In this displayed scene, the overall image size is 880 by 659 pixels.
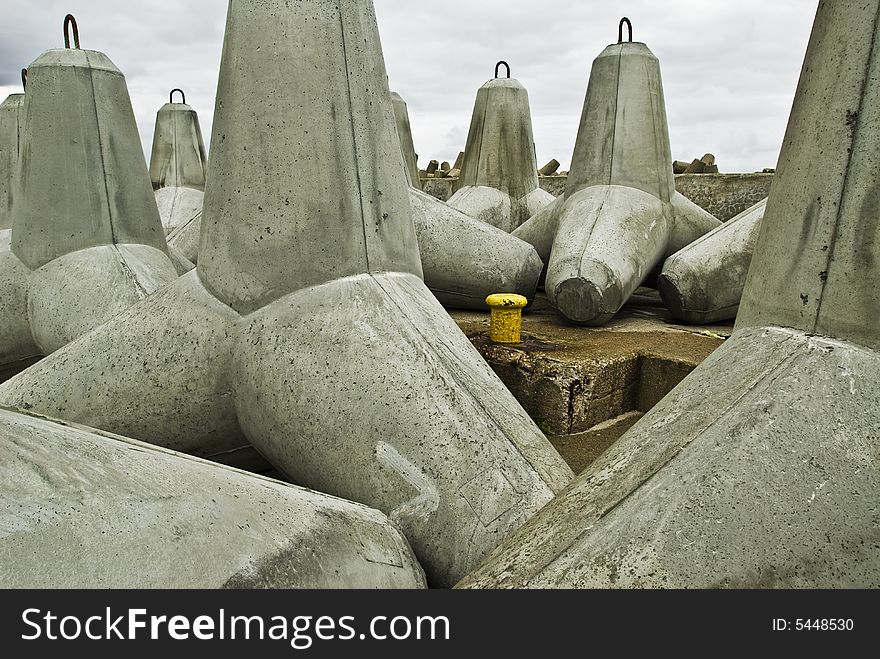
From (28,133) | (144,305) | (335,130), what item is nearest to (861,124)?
(335,130)

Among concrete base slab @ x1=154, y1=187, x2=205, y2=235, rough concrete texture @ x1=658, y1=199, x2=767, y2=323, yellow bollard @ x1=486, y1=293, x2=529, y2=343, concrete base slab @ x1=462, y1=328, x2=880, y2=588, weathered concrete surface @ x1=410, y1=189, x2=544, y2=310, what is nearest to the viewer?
concrete base slab @ x1=462, y1=328, x2=880, y2=588

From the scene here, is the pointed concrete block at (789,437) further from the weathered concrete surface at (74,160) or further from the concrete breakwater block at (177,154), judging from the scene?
the concrete breakwater block at (177,154)

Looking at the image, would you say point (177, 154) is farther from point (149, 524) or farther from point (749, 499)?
point (749, 499)

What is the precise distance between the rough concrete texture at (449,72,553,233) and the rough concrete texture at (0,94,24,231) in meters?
2.80

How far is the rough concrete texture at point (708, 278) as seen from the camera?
12.5 feet

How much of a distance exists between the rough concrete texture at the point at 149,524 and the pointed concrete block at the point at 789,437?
0.95 feet

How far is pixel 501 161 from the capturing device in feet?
19.0

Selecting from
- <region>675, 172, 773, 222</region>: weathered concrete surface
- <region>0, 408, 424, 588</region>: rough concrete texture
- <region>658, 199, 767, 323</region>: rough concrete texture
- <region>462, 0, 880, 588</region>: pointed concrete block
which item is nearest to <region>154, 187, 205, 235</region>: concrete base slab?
<region>658, 199, 767, 323</region>: rough concrete texture

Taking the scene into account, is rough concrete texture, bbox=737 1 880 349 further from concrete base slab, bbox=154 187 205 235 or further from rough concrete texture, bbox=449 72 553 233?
concrete base slab, bbox=154 187 205 235

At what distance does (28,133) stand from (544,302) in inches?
108

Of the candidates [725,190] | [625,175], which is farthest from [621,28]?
[725,190]

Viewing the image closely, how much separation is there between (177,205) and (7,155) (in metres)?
1.94

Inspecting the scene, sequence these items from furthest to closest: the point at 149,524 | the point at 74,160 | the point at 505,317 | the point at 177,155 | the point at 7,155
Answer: the point at 177,155
the point at 7,155
the point at 505,317
the point at 74,160
the point at 149,524

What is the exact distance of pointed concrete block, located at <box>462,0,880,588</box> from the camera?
1.23 meters
